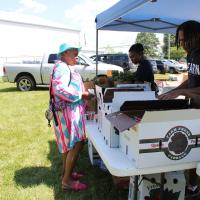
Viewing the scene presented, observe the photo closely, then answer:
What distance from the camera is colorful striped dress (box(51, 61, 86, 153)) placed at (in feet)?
9.95

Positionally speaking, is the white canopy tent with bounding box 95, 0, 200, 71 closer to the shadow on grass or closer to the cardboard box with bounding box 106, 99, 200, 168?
the cardboard box with bounding box 106, 99, 200, 168

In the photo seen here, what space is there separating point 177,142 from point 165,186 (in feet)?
2.69

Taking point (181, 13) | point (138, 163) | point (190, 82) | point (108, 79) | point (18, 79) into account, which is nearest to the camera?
point (138, 163)

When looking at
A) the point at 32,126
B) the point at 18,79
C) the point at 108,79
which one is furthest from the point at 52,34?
the point at 108,79

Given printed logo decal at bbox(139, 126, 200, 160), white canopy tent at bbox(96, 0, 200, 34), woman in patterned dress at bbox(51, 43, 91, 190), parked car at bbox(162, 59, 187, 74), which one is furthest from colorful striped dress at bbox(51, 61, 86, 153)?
parked car at bbox(162, 59, 187, 74)

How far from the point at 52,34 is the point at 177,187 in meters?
30.9

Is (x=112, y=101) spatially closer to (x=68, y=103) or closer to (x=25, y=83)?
(x=68, y=103)

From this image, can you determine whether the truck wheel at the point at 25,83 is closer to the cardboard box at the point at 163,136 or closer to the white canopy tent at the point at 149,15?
the white canopy tent at the point at 149,15

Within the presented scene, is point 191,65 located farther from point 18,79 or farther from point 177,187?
point 18,79

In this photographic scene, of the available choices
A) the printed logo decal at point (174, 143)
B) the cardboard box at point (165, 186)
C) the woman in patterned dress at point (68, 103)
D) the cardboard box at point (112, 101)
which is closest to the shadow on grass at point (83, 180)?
the woman in patterned dress at point (68, 103)

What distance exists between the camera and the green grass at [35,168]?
349 centimetres

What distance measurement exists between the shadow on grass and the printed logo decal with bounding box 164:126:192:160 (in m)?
1.51

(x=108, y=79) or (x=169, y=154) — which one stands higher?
(x=108, y=79)

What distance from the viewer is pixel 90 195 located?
346cm
